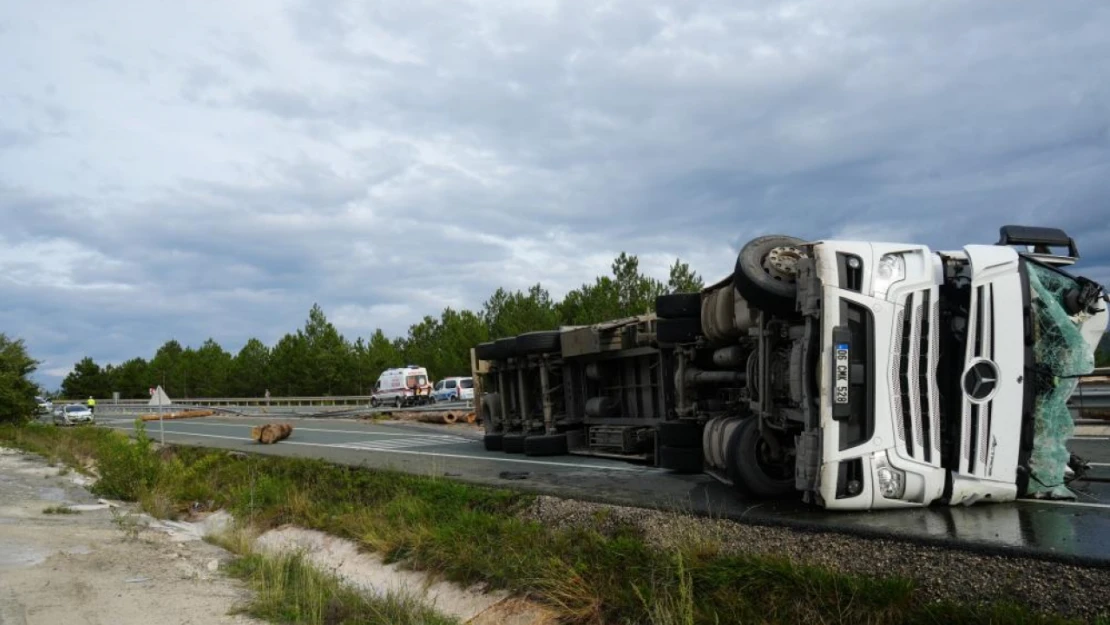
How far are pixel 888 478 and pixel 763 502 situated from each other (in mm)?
1534

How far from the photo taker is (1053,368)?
738cm

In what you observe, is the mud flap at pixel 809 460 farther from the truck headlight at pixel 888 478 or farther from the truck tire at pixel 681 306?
the truck tire at pixel 681 306

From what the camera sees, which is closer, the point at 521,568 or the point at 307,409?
the point at 521,568

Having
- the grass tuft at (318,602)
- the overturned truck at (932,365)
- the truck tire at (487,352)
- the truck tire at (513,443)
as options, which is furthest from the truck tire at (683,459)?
the truck tire at (487,352)

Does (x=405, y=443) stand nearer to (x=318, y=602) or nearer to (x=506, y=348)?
(x=506, y=348)

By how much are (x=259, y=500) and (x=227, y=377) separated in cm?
7184

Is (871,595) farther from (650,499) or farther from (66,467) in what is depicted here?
(66,467)

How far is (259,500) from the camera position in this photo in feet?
50.9

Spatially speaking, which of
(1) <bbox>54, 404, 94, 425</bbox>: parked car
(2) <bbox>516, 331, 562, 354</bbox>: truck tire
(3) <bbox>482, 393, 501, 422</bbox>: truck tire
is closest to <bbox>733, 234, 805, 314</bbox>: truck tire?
(2) <bbox>516, 331, 562, 354</bbox>: truck tire

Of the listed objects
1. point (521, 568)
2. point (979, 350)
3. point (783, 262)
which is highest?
point (783, 262)

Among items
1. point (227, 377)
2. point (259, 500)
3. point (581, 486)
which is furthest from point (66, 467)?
point (227, 377)

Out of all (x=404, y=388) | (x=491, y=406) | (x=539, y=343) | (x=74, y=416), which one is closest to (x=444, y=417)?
(x=491, y=406)

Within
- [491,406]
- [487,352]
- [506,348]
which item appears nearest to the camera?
[506,348]

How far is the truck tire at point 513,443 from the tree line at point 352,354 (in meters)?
29.1
